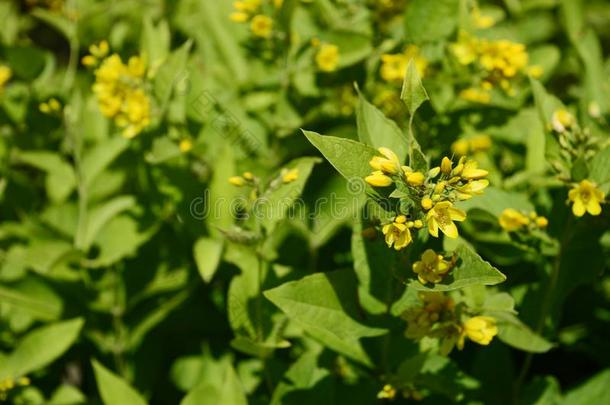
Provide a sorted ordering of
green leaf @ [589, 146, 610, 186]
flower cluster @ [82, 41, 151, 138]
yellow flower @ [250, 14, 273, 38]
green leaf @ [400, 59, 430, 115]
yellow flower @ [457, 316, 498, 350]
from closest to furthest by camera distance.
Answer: green leaf @ [400, 59, 430, 115] → yellow flower @ [457, 316, 498, 350] → green leaf @ [589, 146, 610, 186] → flower cluster @ [82, 41, 151, 138] → yellow flower @ [250, 14, 273, 38]

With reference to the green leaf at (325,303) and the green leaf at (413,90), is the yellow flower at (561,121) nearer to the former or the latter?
the green leaf at (413,90)

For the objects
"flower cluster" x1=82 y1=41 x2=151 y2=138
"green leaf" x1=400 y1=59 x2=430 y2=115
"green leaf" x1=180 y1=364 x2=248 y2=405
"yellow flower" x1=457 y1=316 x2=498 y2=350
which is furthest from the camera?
"flower cluster" x1=82 y1=41 x2=151 y2=138

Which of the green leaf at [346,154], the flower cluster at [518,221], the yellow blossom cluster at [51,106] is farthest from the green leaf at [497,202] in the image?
the yellow blossom cluster at [51,106]

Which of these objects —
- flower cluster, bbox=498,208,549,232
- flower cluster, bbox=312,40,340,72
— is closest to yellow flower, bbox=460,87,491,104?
flower cluster, bbox=312,40,340,72

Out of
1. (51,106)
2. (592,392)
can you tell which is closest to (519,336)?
(592,392)

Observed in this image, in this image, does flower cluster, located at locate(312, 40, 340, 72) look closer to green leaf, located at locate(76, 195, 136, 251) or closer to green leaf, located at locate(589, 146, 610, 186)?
green leaf, located at locate(76, 195, 136, 251)

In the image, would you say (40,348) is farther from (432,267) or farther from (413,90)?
(413,90)
